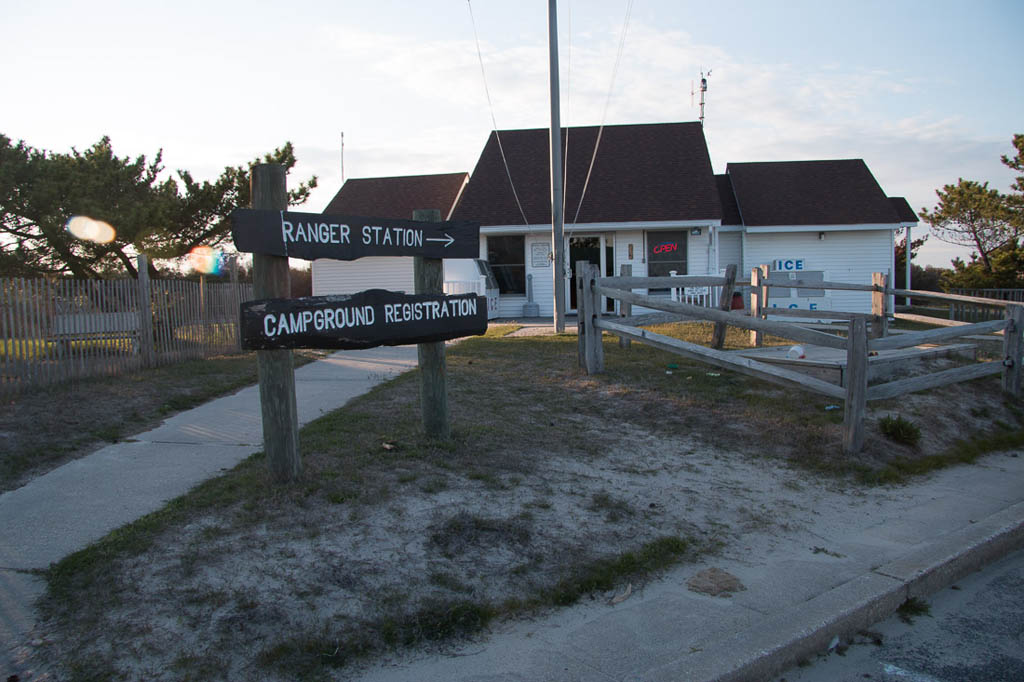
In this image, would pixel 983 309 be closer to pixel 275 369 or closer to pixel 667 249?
pixel 667 249

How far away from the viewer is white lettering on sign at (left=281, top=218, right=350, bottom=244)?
198 inches

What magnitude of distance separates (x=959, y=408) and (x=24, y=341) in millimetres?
11457

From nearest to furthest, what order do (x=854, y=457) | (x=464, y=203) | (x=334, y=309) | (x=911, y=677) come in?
(x=911, y=677) < (x=334, y=309) < (x=854, y=457) < (x=464, y=203)

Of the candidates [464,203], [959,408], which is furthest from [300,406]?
[464,203]

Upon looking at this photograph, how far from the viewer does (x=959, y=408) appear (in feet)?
29.6

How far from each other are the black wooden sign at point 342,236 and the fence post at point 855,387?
3628 millimetres

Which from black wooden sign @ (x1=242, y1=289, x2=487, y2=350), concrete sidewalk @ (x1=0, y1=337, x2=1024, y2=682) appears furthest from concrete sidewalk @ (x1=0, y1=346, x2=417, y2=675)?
black wooden sign @ (x1=242, y1=289, x2=487, y2=350)

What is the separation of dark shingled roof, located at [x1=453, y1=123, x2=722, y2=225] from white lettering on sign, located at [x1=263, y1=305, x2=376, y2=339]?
16671 millimetres

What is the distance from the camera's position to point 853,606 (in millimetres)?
4121

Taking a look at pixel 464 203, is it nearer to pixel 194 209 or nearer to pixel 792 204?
pixel 194 209

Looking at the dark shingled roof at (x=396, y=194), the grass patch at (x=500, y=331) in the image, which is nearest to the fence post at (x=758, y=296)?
the grass patch at (x=500, y=331)

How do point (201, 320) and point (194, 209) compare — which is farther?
point (194, 209)

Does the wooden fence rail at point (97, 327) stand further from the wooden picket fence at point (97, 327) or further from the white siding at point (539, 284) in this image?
the white siding at point (539, 284)

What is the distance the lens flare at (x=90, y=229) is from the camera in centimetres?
1499
